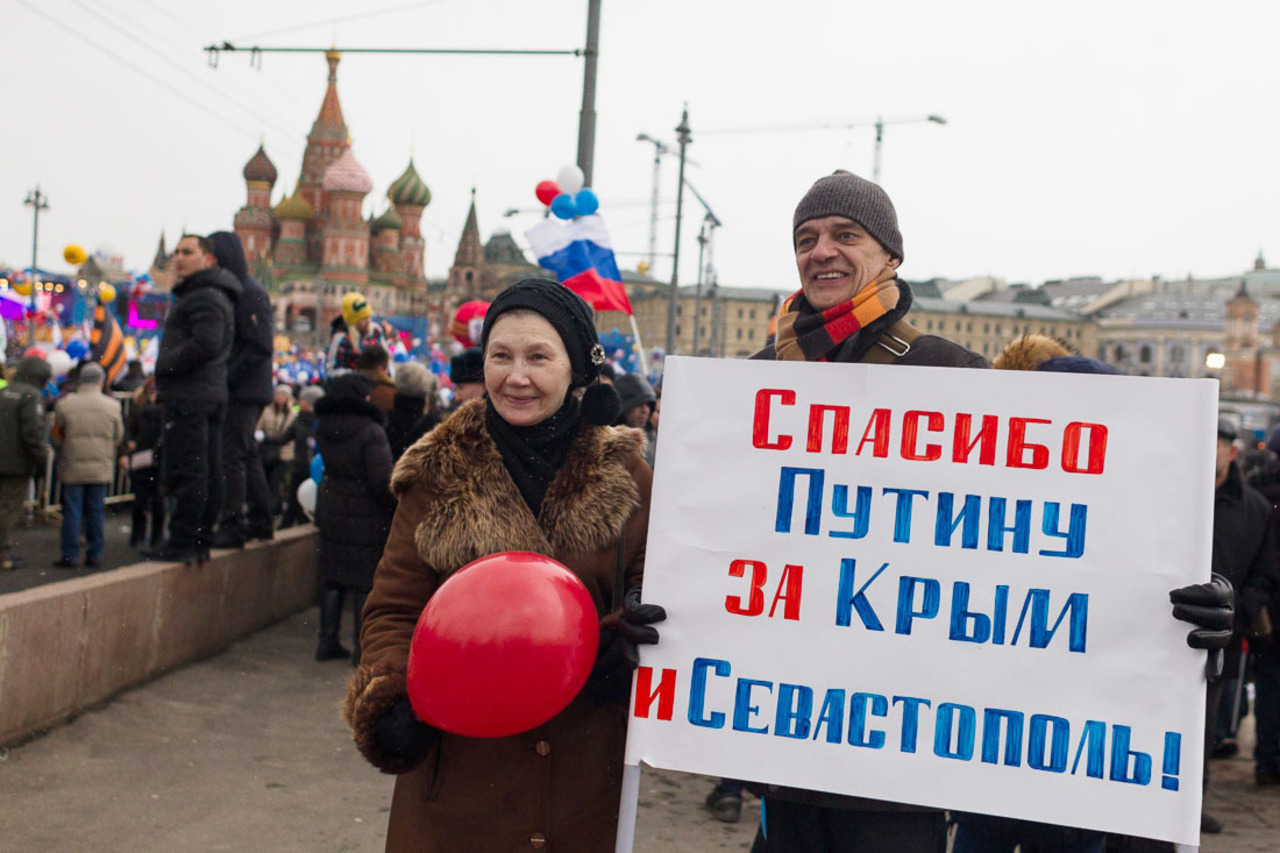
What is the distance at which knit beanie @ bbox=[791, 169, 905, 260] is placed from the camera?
2.79m

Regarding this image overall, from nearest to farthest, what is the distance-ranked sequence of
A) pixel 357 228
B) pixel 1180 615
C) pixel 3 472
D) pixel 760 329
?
pixel 1180 615 → pixel 3 472 → pixel 357 228 → pixel 760 329

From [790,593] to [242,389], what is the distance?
5.66 meters

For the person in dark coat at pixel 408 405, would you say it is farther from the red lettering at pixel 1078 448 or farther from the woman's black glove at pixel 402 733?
the red lettering at pixel 1078 448

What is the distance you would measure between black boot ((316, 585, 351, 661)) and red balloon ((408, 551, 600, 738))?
5.33m

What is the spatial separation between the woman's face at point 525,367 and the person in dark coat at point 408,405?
506 cm

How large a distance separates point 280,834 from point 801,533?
299 centimetres

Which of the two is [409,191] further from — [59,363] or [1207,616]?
[1207,616]

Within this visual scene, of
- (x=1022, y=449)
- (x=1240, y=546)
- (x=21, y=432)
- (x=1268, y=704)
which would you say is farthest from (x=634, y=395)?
(x=21, y=432)

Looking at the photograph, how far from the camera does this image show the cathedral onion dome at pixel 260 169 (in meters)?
102

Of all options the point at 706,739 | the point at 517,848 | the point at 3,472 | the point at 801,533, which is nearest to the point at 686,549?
the point at 801,533

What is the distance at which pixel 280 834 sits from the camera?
456 cm

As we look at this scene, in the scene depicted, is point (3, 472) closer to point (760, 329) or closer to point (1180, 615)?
point (1180, 615)

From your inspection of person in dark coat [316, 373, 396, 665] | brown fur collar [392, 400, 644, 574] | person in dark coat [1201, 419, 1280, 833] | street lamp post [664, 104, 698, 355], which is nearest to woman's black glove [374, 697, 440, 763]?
brown fur collar [392, 400, 644, 574]

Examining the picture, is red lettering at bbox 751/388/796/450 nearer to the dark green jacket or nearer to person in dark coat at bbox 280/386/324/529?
the dark green jacket
